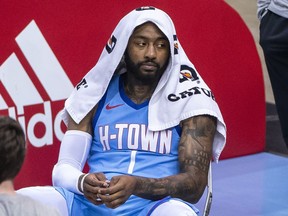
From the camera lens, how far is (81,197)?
3.67m

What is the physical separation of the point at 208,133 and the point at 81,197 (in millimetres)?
591

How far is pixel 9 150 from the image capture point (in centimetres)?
226

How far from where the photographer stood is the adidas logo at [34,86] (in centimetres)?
455

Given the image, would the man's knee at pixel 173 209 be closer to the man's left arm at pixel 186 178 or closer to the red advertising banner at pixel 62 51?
the man's left arm at pixel 186 178

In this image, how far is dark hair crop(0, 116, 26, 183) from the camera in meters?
2.26

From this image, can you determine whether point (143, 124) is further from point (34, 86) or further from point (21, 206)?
point (21, 206)

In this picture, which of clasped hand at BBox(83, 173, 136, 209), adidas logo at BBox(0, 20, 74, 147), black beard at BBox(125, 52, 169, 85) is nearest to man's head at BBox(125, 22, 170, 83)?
black beard at BBox(125, 52, 169, 85)

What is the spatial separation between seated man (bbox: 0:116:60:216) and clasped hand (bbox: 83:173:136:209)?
41.6 inches

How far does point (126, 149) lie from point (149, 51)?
0.43 metres

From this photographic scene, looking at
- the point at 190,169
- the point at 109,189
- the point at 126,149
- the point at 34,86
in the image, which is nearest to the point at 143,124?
the point at 126,149

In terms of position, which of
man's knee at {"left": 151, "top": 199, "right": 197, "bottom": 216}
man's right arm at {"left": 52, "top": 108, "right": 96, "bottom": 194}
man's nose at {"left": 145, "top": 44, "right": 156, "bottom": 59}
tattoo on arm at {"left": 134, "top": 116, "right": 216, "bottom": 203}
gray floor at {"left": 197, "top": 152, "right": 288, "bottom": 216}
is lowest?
gray floor at {"left": 197, "top": 152, "right": 288, "bottom": 216}

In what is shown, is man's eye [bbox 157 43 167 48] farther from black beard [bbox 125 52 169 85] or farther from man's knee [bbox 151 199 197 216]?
man's knee [bbox 151 199 197 216]

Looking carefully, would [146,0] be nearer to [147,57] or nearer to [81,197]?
[147,57]

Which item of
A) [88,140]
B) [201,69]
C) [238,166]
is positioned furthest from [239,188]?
[88,140]
